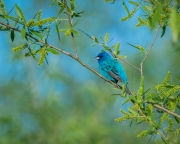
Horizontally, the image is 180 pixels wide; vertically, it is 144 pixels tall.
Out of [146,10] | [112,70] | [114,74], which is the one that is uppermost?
[112,70]

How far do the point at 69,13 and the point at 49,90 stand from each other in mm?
5956

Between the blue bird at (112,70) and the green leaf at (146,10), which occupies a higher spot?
the blue bird at (112,70)

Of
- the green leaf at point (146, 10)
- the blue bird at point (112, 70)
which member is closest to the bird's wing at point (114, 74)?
the blue bird at point (112, 70)

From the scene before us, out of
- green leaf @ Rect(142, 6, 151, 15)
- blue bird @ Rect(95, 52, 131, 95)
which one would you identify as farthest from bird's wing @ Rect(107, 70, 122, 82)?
green leaf @ Rect(142, 6, 151, 15)

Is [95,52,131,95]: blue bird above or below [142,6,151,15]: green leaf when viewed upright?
above

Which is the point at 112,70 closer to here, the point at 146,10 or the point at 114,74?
the point at 114,74

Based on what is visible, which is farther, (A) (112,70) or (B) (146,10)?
(A) (112,70)

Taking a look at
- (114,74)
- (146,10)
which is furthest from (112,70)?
(146,10)

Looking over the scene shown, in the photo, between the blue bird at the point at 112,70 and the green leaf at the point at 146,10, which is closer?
the green leaf at the point at 146,10

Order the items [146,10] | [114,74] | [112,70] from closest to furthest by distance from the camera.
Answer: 1. [146,10]
2. [114,74]
3. [112,70]

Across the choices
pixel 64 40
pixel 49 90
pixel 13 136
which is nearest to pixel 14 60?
pixel 49 90

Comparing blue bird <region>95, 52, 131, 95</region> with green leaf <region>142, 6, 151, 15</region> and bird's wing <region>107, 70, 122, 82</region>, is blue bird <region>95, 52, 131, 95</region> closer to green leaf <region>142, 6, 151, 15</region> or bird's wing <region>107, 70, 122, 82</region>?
bird's wing <region>107, 70, 122, 82</region>

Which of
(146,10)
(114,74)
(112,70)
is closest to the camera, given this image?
(146,10)

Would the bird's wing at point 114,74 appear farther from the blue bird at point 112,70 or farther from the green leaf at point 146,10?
the green leaf at point 146,10
